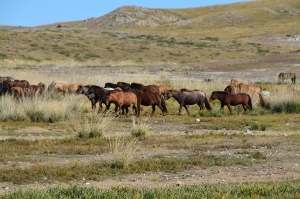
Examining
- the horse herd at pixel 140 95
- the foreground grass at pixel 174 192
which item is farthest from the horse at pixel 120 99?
Answer: the foreground grass at pixel 174 192

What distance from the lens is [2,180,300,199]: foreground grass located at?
8.74m

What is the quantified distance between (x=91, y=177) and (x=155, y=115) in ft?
40.4

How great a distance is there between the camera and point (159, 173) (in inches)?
464

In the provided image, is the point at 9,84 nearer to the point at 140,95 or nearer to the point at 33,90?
the point at 33,90

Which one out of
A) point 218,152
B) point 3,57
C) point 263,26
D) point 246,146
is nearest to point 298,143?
point 246,146

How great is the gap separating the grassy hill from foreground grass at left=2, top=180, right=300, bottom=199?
47679mm

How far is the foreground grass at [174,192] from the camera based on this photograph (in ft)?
28.7

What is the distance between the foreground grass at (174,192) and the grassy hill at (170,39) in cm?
4768

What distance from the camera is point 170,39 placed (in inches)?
3398

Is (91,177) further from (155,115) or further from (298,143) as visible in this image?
(155,115)

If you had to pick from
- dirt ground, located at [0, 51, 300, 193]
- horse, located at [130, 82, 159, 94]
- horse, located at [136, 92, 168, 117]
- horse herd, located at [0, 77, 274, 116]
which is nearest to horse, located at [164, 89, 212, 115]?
horse herd, located at [0, 77, 274, 116]

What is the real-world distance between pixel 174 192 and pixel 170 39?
7793 centimetres

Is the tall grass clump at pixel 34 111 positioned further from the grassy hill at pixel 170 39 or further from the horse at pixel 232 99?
the grassy hill at pixel 170 39

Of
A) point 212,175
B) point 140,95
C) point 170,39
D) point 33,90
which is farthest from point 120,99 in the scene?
point 170,39
